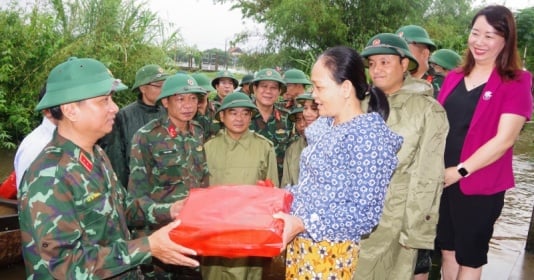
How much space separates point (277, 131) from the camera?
462 centimetres

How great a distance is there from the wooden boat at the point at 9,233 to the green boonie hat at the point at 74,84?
2720mm

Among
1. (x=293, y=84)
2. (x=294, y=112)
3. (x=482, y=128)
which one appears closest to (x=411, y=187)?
(x=482, y=128)

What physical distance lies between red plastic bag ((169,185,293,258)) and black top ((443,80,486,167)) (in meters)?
1.38

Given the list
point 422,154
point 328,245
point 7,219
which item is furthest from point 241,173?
point 7,219

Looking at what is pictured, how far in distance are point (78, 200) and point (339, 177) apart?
1040 millimetres

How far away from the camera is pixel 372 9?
14625mm

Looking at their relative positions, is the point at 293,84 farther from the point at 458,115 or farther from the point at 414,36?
the point at 458,115

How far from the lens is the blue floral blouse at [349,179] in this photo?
1.71 metres

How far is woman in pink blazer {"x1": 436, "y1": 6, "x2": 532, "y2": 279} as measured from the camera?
243 centimetres

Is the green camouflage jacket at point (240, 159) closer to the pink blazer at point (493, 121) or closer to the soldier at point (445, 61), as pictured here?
the pink blazer at point (493, 121)

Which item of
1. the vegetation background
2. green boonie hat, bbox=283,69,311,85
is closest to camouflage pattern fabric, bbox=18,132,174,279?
green boonie hat, bbox=283,69,311,85

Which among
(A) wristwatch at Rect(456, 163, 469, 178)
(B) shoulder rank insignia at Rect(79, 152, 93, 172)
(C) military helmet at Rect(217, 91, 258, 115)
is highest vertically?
(C) military helmet at Rect(217, 91, 258, 115)

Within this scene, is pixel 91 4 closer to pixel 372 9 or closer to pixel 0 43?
pixel 0 43

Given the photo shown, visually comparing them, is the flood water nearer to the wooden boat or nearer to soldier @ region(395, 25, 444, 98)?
the wooden boat
